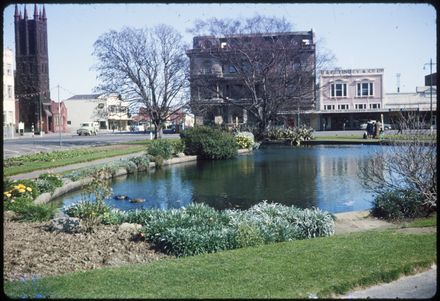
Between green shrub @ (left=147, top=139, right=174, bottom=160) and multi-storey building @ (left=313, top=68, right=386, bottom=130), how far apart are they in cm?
3861

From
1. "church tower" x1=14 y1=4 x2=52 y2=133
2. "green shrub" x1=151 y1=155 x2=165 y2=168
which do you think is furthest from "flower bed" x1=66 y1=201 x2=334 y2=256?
"church tower" x1=14 y1=4 x2=52 y2=133

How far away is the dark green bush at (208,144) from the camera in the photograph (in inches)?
1097

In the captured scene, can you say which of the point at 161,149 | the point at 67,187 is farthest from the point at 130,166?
the point at 67,187

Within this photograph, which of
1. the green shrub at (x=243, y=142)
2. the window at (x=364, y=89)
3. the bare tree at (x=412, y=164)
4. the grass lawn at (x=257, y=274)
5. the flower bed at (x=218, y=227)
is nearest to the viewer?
the grass lawn at (x=257, y=274)

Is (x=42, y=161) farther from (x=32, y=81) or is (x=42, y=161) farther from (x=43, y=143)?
(x=32, y=81)

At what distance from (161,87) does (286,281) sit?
4021 cm

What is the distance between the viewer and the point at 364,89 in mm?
62312

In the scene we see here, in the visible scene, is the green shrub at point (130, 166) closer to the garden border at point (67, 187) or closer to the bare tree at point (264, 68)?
the garden border at point (67, 187)

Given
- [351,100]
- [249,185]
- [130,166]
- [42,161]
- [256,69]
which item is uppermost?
[256,69]

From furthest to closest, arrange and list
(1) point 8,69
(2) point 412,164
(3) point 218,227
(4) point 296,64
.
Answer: (4) point 296,64 → (1) point 8,69 → (2) point 412,164 → (3) point 218,227

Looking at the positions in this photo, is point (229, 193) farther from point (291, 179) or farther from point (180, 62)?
point (180, 62)

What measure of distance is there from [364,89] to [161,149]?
4312cm

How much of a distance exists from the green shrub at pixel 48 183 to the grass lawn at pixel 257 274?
833cm

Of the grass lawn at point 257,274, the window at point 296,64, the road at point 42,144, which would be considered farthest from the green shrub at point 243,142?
the grass lawn at point 257,274
